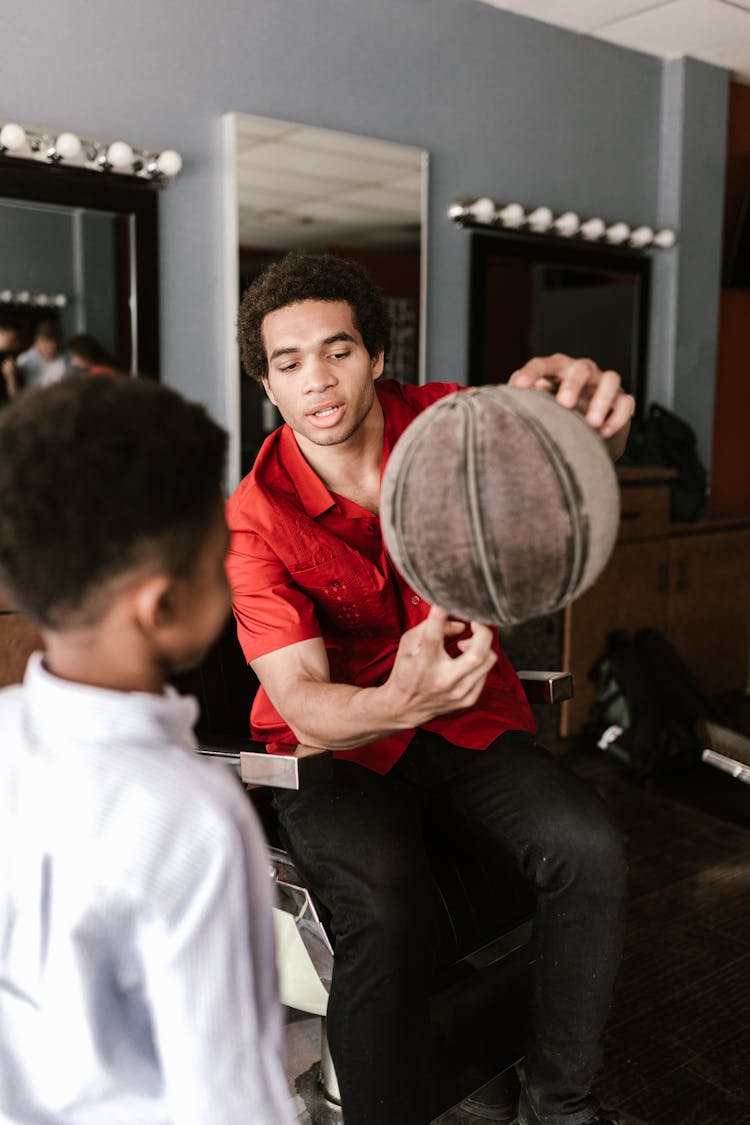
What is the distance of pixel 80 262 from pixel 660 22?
2.51 m

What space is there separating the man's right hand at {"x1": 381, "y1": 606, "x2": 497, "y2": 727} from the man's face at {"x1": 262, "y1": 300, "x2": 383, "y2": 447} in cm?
55

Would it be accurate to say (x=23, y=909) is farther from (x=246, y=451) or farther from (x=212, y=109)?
(x=212, y=109)

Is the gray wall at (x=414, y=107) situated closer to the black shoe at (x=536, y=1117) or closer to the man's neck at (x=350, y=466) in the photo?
the man's neck at (x=350, y=466)

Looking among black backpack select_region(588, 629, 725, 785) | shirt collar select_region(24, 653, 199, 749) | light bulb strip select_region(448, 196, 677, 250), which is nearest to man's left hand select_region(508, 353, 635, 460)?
shirt collar select_region(24, 653, 199, 749)

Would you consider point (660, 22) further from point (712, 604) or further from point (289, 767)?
point (289, 767)

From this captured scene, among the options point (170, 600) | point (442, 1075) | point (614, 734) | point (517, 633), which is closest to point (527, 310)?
point (517, 633)

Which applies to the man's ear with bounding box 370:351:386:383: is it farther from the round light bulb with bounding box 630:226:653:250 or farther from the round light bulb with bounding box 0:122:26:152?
the round light bulb with bounding box 630:226:653:250

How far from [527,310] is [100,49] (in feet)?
6.09

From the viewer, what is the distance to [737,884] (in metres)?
2.75

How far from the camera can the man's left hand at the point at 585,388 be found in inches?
52.8

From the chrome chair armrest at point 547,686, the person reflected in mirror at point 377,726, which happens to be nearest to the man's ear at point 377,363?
the person reflected in mirror at point 377,726

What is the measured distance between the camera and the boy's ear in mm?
822

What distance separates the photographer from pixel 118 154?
285cm

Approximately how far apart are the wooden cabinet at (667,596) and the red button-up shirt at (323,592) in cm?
183
